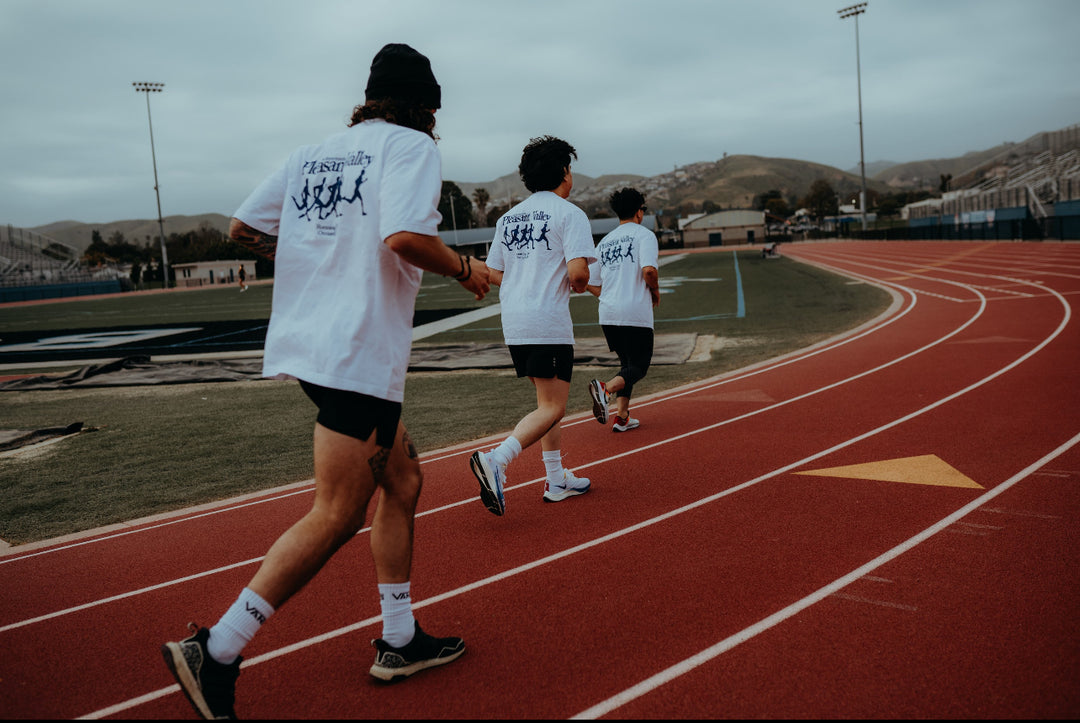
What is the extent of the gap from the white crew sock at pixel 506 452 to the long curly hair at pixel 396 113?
2051 mm

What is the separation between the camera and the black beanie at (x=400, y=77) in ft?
8.87

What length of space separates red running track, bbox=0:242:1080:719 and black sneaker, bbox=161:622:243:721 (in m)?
Answer: 0.27

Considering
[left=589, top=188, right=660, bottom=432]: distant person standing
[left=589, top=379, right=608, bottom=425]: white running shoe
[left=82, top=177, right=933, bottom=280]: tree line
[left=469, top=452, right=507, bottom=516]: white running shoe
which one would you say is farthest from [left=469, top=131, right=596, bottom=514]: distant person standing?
[left=82, top=177, right=933, bottom=280]: tree line

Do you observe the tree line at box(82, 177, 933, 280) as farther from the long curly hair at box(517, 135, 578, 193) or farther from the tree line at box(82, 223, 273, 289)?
the long curly hair at box(517, 135, 578, 193)

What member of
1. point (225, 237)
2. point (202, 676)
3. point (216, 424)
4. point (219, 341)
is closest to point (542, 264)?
point (202, 676)

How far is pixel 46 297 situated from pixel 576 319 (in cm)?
5573

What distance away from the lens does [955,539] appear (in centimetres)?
400

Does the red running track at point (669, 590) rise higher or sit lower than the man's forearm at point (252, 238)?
lower

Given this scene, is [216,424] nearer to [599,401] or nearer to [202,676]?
[599,401]

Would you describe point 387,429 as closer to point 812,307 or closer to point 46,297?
point 812,307

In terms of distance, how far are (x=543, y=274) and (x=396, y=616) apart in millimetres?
2473

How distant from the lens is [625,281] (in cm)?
672

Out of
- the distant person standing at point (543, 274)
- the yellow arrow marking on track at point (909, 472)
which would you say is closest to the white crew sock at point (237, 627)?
the distant person standing at point (543, 274)

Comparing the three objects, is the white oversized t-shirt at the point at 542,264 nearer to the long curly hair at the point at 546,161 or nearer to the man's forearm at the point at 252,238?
the long curly hair at the point at 546,161
